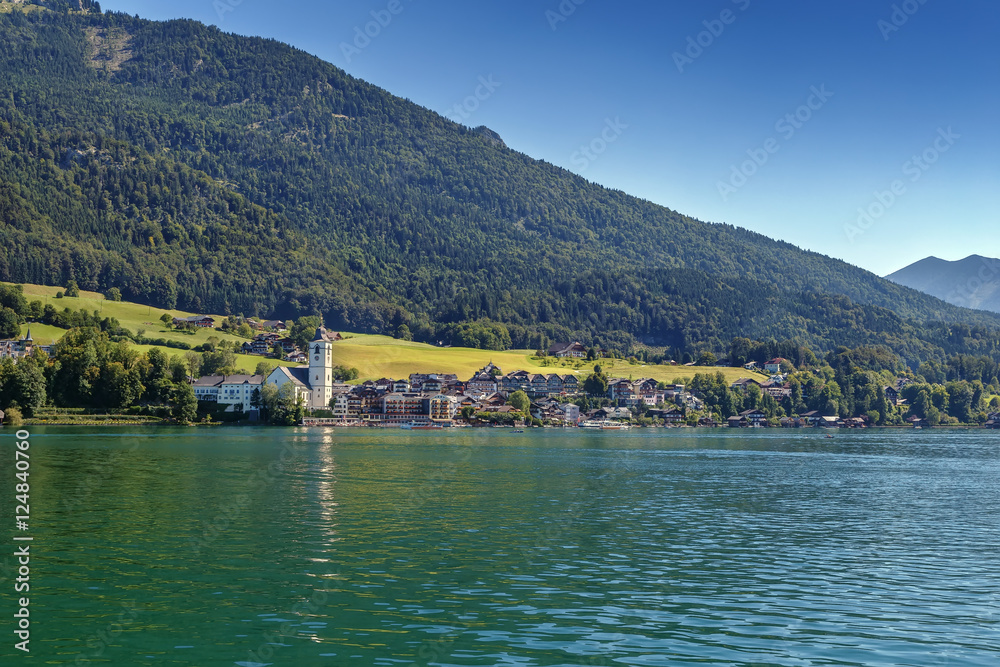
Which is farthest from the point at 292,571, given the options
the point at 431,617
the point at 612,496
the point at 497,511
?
the point at 612,496

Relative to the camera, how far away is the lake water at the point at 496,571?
19328 mm

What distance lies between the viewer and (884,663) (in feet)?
60.6

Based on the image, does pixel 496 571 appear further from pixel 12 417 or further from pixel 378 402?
pixel 378 402

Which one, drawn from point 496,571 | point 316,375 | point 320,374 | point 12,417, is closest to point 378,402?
point 320,374

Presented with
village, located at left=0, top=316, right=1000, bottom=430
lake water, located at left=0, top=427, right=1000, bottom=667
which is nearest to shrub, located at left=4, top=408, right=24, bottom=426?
village, located at left=0, top=316, right=1000, bottom=430

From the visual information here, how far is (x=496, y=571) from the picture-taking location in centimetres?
2702

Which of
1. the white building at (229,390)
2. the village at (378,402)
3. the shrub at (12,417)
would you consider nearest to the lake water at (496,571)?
the shrub at (12,417)

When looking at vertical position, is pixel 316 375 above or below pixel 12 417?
above

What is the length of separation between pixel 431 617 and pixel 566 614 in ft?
10.9

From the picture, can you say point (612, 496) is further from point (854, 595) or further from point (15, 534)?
point (15, 534)

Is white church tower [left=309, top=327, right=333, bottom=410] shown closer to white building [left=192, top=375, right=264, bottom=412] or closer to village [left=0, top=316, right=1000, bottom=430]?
village [left=0, top=316, right=1000, bottom=430]

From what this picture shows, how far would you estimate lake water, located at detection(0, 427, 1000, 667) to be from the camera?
19.3m

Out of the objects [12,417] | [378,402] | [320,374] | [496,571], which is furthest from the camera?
[378,402]

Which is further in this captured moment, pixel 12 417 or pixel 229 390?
pixel 229 390
